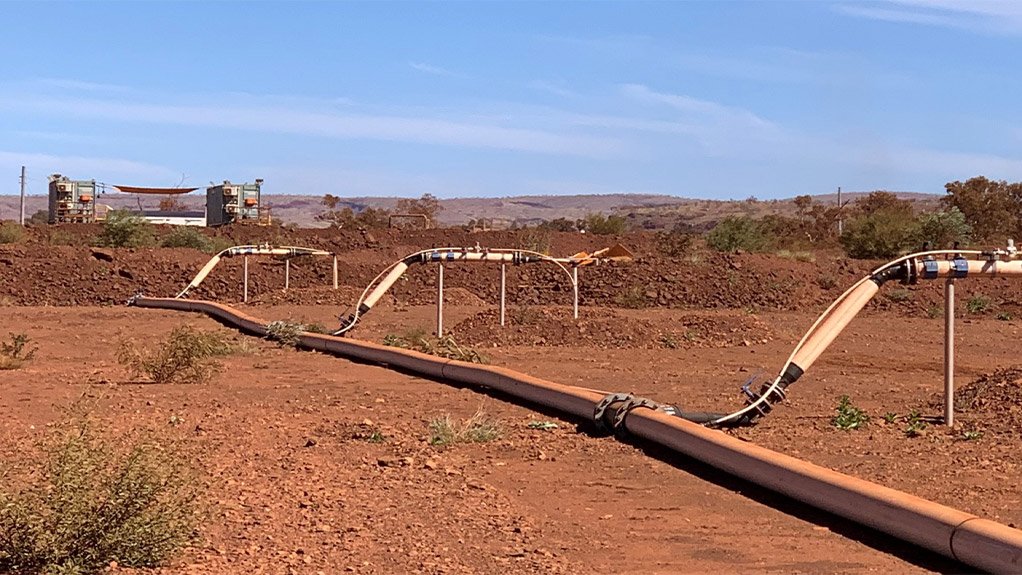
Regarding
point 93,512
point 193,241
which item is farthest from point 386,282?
point 193,241

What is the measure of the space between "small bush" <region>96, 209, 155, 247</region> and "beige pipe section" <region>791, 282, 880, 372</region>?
40911 millimetres

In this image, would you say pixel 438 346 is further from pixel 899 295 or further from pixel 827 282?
pixel 827 282

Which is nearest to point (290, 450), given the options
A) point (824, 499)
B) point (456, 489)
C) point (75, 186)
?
point (456, 489)

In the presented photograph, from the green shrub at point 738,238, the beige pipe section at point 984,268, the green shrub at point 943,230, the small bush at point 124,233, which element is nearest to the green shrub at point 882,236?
the green shrub at point 943,230

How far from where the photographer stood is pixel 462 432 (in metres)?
9.92

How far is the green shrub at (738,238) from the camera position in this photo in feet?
152

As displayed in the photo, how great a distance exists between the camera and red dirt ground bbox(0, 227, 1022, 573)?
249 inches

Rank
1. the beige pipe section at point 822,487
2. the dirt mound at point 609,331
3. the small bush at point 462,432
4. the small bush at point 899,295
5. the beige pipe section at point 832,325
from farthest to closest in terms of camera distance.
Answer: the small bush at point 899,295, the dirt mound at point 609,331, the beige pipe section at point 832,325, the small bush at point 462,432, the beige pipe section at point 822,487

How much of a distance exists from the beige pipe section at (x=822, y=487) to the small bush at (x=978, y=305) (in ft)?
64.4

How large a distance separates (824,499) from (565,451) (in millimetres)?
2838

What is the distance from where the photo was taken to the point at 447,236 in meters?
48.3

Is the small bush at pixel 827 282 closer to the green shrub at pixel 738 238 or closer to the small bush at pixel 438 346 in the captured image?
the green shrub at pixel 738 238

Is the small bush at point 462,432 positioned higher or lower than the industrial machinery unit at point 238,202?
lower

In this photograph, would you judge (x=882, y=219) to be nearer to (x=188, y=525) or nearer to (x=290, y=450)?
(x=290, y=450)
